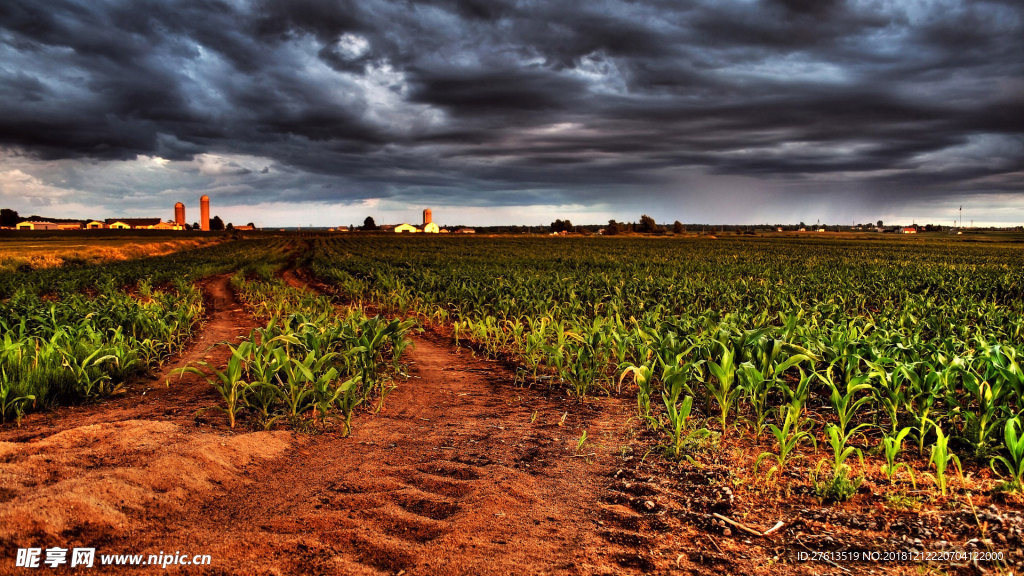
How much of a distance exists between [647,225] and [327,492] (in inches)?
6165

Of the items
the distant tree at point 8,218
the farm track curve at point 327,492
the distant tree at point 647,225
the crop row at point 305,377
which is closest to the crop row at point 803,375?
the farm track curve at point 327,492

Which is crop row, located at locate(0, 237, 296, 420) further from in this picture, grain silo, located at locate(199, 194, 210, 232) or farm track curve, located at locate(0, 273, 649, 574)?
grain silo, located at locate(199, 194, 210, 232)

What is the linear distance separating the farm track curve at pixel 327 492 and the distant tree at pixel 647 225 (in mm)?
151575

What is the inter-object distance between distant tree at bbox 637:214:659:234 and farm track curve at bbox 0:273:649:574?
152 metres

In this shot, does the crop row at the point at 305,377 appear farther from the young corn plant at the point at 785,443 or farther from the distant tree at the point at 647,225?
the distant tree at the point at 647,225

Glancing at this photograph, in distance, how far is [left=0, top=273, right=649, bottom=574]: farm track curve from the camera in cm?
243

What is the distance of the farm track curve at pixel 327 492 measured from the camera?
2428mm

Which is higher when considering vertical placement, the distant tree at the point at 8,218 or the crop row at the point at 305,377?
the distant tree at the point at 8,218

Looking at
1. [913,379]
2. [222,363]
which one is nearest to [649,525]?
[913,379]

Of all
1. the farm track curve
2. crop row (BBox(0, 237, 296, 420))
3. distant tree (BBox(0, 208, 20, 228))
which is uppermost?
distant tree (BBox(0, 208, 20, 228))

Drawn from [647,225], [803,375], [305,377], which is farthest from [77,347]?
[647,225]

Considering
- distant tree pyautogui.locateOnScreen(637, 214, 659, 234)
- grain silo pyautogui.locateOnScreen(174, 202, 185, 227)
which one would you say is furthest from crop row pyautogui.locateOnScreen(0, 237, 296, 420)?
grain silo pyautogui.locateOnScreen(174, 202, 185, 227)

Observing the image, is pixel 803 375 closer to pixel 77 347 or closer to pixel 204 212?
pixel 77 347

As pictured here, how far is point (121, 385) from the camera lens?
17.6 ft
